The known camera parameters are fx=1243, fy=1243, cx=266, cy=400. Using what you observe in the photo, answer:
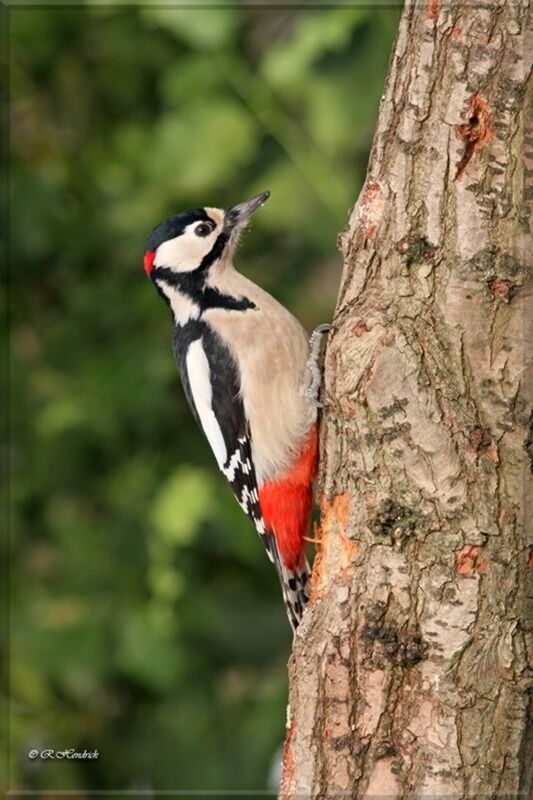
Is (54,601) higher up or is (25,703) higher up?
(54,601)

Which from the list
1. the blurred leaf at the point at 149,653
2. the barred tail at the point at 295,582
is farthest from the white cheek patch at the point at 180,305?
the blurred leaf at the point at 149,653

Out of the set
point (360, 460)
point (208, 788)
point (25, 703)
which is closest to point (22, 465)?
point (25, 703)

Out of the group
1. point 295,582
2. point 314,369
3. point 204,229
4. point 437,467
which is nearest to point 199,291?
point 204,229

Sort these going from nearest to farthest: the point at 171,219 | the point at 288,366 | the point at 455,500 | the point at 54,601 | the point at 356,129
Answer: the point at 455,500, the point at 288,366, the point at 171,219, the point at 356,129, the point at 54,601

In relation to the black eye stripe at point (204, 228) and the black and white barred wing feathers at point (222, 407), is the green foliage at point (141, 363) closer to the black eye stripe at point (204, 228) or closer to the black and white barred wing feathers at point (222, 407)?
the black eye stripe at point (204, 228)

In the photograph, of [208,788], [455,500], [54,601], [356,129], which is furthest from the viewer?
[54,601]

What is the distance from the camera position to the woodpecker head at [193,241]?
164 inches

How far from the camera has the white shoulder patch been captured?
398 cm

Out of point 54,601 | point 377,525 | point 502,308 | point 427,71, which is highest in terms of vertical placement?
point 427,71

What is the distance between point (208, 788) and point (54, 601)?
3.41ft

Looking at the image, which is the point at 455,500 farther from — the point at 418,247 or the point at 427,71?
the point at 427,71

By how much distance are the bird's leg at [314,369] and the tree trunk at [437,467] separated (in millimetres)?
713

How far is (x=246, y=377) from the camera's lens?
3869 millimetres

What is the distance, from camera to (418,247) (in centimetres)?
284
